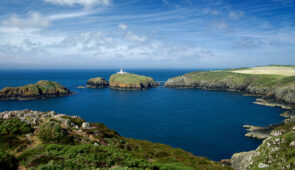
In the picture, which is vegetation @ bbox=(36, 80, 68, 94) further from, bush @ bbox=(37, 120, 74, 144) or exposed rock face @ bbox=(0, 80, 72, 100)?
bush @ bbox=(37, 120, 74, 144)

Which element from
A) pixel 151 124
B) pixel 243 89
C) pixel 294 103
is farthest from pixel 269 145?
pixel 243 89

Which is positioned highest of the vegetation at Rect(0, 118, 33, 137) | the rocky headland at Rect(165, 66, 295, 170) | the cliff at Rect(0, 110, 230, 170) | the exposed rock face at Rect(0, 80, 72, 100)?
the vegetation at Rect(0, 118, 33, 137)

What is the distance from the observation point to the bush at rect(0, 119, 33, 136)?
21872 millimetres

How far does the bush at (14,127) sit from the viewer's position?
21872mm

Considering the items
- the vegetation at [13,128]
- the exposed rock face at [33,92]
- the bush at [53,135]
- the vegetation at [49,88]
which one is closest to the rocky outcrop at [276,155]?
the bush at [53,135]

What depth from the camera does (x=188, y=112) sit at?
4126 inches

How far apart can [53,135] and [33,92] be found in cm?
13022

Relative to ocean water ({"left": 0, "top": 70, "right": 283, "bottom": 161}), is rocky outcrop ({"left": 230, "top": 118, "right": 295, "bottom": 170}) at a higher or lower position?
higher

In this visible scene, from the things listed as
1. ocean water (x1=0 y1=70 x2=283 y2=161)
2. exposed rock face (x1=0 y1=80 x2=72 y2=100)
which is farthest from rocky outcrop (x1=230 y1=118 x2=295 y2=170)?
exposed rock face (x1=0 y1=80 x2=72 y2=100)

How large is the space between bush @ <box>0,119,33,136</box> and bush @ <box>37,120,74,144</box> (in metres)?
1.54

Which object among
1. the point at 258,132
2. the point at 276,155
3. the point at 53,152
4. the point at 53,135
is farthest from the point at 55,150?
the point at 258,132

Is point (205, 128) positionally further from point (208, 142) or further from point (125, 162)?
point (125, 162)

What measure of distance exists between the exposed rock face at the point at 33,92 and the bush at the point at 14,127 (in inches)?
4858

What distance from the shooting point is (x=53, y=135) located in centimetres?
2258
